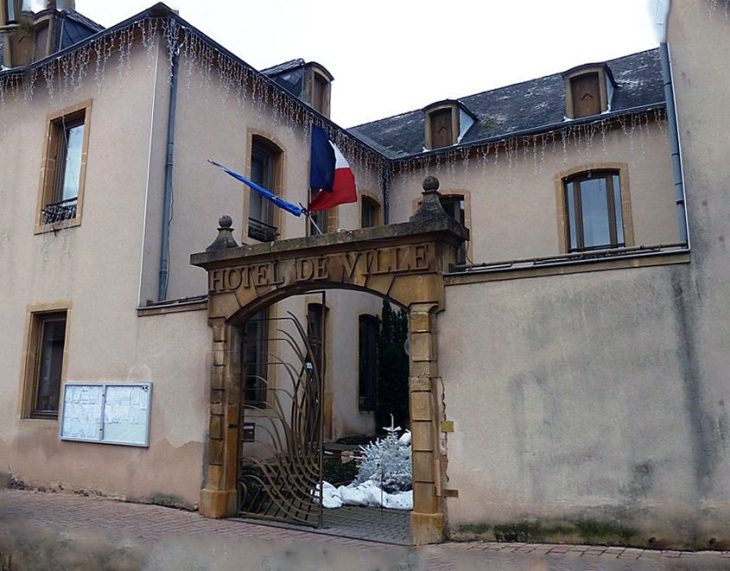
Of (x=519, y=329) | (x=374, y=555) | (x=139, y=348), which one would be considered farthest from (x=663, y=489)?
(x=139, y=348)

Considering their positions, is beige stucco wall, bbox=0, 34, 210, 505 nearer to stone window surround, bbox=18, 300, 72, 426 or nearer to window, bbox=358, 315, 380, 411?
stone window surround, bbox=18, 300, 72, 426

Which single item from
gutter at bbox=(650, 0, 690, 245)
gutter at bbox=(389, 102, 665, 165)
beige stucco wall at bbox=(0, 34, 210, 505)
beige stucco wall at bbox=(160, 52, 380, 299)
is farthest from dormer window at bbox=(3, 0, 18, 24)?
gutter at bbox=(389, 102, 665, 165)

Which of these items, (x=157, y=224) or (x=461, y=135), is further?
(x=461, y=135)

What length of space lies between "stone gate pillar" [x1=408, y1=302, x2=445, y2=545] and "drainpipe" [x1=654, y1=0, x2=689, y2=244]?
2.45m

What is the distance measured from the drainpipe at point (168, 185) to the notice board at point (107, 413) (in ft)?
4.61

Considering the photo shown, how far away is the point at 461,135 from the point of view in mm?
14844

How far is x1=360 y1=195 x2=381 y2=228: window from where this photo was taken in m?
14.7

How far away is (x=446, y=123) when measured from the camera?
49.4ft

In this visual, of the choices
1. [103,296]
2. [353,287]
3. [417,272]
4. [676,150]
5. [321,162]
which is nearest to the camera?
[676,150]

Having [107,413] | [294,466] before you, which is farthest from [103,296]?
[294,466]

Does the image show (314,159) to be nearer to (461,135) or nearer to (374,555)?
(374,555)

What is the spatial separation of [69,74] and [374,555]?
30.2 ft

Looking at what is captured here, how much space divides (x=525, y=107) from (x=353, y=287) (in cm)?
964

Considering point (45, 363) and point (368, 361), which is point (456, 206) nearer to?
point (368, 361)
